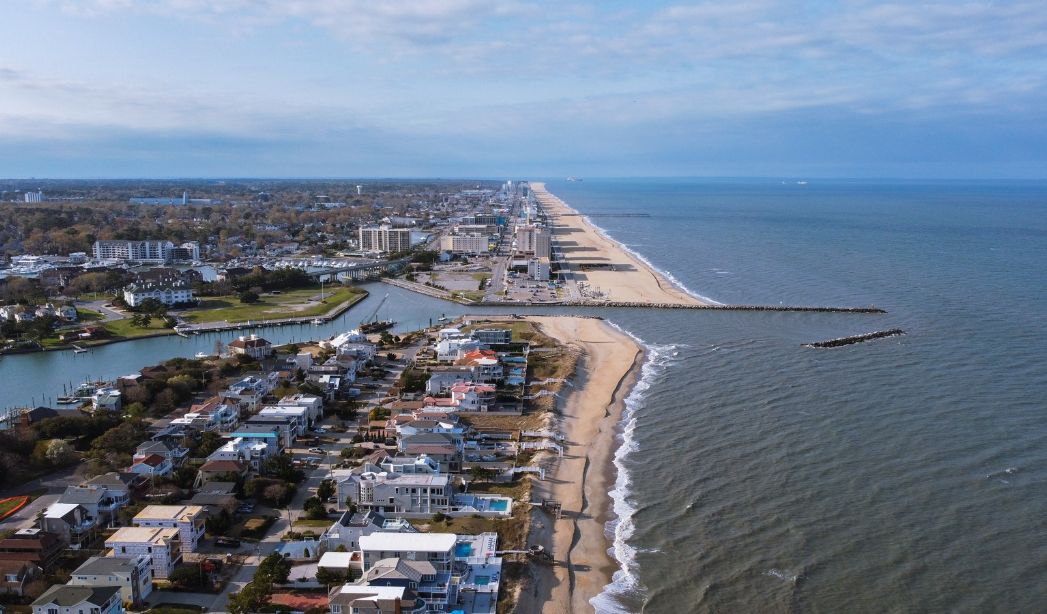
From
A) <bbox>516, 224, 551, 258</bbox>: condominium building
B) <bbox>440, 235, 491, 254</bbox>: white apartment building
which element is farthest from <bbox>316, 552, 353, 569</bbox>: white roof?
<bbox>440, 235, 491, 254</bbox>: white apartment building

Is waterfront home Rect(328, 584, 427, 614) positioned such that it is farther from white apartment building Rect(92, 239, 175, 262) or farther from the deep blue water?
white apartment building Rect(92, 239, 175, 262)

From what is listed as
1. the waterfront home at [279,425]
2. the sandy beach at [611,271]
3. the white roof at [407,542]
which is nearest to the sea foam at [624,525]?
the white roof at [407,542]

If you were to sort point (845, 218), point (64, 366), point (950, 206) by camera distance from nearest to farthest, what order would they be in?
point (64, 366), point (845, 218), point (950, 206)

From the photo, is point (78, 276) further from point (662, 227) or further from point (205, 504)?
point (662, 227)

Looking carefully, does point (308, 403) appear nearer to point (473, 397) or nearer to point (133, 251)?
point (473, 397)

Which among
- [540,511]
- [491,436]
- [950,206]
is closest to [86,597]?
[540,511]
